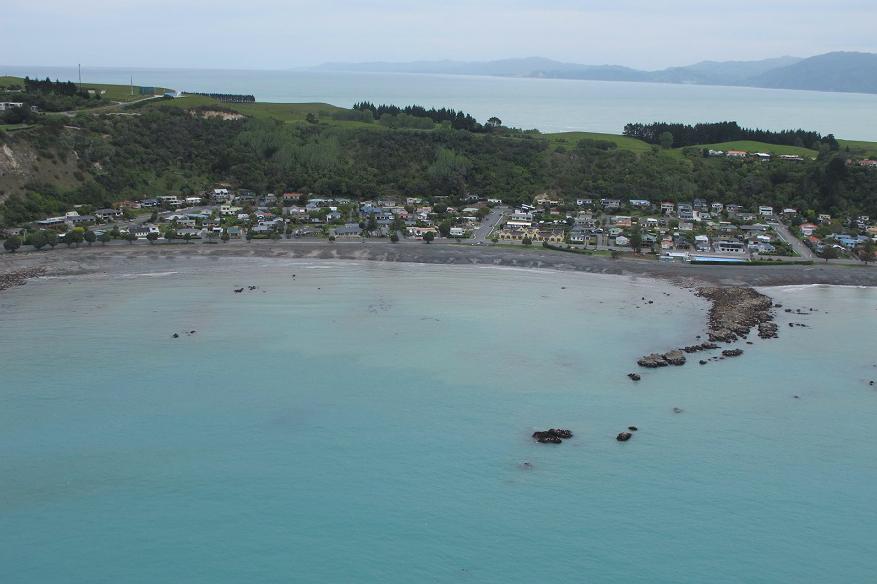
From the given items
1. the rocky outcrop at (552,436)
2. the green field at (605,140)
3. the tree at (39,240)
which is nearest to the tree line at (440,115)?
the green field at (605,140)

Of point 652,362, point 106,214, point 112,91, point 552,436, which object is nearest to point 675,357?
point 652,362

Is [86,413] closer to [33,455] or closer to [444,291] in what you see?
[33,455]

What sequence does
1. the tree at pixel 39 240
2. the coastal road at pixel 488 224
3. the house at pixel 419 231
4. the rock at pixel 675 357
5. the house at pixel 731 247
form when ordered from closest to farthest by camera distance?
the rock at pixel 675 357, the tree at pixel 39 240, the house at pixel 731 247, the coastal road at pixel 488 224, the house at pixel 419 231

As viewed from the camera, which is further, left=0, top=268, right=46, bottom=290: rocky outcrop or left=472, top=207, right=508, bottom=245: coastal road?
left=472, top=207, right=508, bottom=245: coastal road

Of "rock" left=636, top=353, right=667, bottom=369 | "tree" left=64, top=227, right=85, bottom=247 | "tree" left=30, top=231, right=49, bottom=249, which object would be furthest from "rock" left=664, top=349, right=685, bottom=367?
"tree" left=30, top=231, right=49, bottom=249

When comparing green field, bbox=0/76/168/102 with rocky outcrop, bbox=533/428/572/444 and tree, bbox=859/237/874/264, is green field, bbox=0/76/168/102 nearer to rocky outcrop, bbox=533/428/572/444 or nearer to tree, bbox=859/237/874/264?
tree, bbox=859/237/874/264

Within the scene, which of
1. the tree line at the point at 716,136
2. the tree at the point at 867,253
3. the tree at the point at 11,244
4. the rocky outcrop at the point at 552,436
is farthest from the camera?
the tree line at the point at 716,136

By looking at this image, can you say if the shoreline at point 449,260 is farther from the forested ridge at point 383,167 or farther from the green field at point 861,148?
the green field at point 861,148
